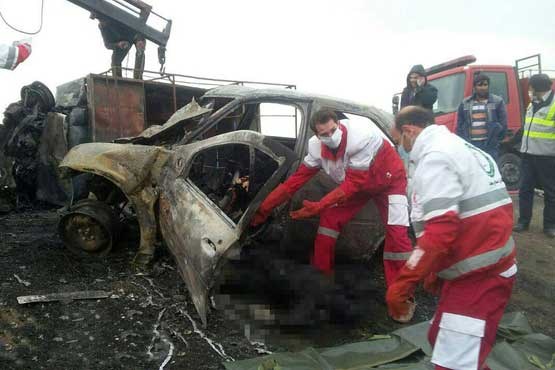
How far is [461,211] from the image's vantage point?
6.38 ft

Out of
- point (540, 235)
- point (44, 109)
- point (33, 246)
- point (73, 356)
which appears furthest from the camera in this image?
point (44, 109)

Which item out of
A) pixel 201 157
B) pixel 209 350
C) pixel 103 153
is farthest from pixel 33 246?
pixel 209 350

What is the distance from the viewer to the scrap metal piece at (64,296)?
3.17 meters

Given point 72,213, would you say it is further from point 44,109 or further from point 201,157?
point 44,109

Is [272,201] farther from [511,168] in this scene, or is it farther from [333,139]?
[511,168]

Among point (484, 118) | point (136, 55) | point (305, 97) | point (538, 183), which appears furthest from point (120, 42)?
point (538, 183)

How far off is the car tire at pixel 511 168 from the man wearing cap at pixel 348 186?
17.8ft

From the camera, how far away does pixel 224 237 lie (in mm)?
2826

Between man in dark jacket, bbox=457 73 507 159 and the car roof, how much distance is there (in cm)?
169

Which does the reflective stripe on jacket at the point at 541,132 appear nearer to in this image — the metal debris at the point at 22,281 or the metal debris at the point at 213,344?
the metal debris at the point at 213,344

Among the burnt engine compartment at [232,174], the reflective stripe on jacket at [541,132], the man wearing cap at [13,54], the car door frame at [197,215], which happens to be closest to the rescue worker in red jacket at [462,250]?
the car door frame at [197,215]

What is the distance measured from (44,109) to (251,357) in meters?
5.10

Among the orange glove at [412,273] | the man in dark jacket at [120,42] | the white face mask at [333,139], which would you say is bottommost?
the orange glove at [412,273]

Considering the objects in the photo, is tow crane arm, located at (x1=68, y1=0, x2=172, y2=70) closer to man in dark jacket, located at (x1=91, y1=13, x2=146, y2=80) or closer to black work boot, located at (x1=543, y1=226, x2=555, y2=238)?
man in dark jacket, located at (x1=91, y1=13, x2=146, y2=80)
